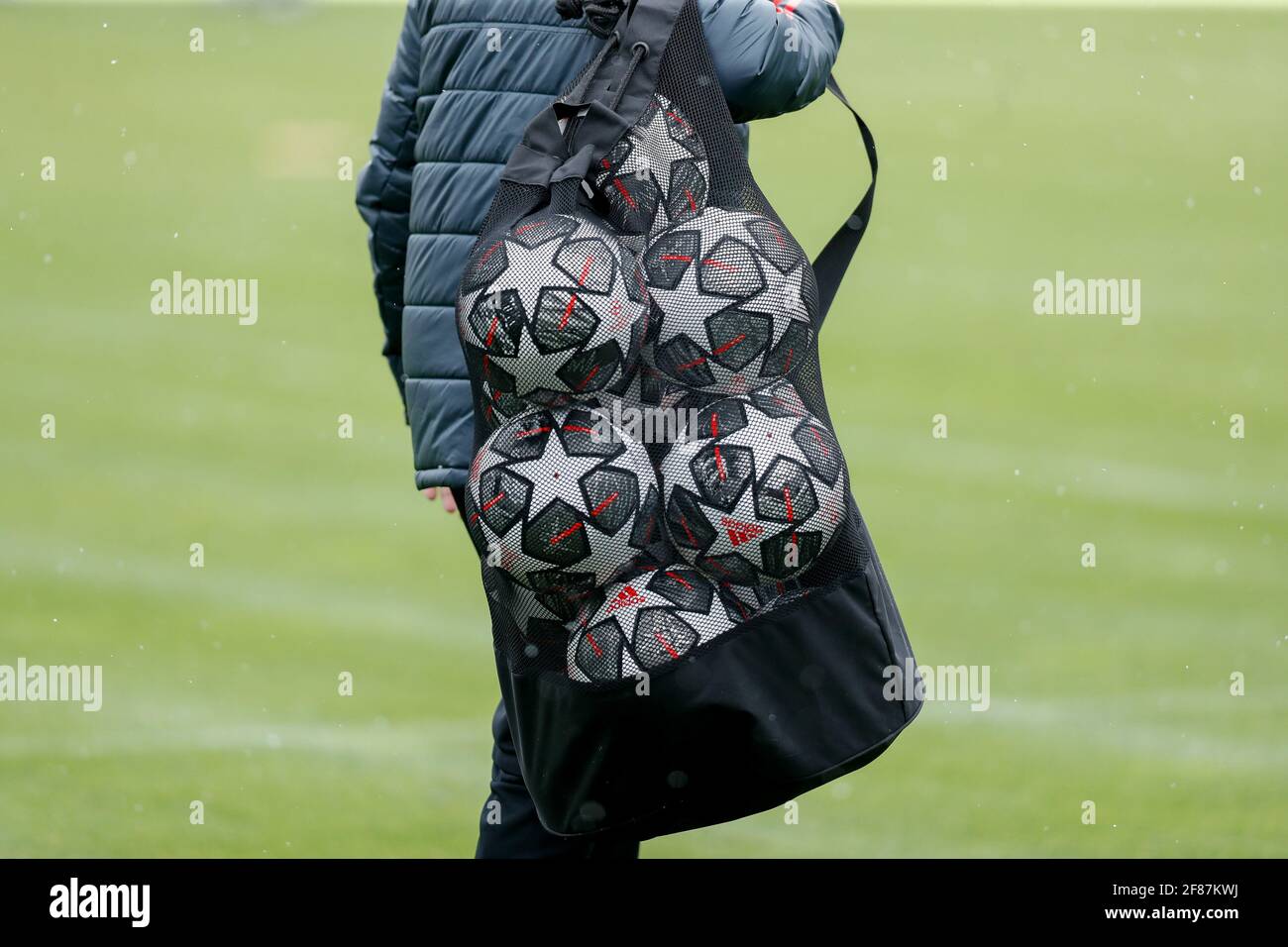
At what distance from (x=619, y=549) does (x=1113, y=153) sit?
11110mm

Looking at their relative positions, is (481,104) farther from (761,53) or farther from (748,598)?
(748,598)

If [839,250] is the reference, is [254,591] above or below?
below

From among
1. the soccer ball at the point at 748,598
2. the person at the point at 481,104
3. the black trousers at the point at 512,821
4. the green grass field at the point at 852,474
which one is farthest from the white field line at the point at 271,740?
the soccer ball at the point at 748,598

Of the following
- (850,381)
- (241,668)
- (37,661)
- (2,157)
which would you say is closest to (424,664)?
(241,668)

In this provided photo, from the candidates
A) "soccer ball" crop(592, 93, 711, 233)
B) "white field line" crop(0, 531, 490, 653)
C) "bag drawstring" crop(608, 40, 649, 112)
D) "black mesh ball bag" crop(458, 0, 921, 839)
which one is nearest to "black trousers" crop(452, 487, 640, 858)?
"black mesh ball bag" crop(458, 0, 921, 839)

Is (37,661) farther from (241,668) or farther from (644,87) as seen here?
(644,87)

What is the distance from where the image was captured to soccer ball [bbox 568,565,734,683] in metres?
2.31

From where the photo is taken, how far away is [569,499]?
230 cm

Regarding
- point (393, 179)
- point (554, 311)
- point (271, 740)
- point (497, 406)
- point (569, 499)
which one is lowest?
point (271, 740)

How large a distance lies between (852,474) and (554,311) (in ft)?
14.3

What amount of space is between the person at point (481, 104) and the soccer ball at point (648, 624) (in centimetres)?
40

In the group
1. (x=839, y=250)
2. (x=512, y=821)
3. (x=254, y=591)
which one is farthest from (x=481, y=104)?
(x=254, y=591)

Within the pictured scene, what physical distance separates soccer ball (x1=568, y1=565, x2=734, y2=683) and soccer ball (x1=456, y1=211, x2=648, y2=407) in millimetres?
274

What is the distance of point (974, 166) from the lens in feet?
40.9
